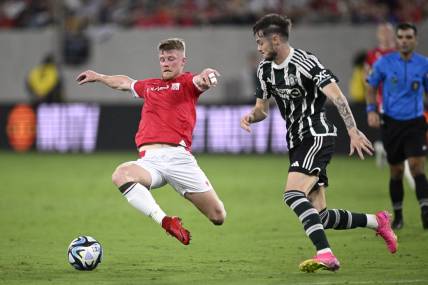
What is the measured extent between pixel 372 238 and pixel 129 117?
1277cm

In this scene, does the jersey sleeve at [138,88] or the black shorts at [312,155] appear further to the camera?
the jersey sleeve at [138,88]

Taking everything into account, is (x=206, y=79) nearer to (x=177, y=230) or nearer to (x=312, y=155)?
(x=312, y=155)

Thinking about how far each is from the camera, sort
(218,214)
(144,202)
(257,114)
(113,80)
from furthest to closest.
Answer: (113,80) < (218,214) < (257,114) < (144,202)

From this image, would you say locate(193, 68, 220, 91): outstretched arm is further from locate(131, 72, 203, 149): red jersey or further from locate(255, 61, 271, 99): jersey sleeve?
locate(255, 61, 271, 99): jersey sleeve

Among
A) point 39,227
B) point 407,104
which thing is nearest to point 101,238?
point 39,227

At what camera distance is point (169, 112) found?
9.60 metres

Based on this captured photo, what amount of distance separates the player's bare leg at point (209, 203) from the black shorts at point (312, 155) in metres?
1.21

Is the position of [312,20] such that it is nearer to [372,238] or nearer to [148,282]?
[372,238]

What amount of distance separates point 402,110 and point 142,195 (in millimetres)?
4052

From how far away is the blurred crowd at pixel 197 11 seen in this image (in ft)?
81.1

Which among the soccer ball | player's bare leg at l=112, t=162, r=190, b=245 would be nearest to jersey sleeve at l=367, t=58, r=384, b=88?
player's bare leg at l=112, t=162, r=190, b=245

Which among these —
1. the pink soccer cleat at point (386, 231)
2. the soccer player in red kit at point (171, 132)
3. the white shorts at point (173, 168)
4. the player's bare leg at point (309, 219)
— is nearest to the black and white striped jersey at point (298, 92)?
the player's bare leg at point (309, 219)

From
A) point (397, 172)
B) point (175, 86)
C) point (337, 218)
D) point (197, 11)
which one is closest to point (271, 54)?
point (175, 86)

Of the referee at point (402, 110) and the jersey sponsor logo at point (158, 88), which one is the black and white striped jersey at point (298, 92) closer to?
the jersey sponsor logo at point (158, 88)
